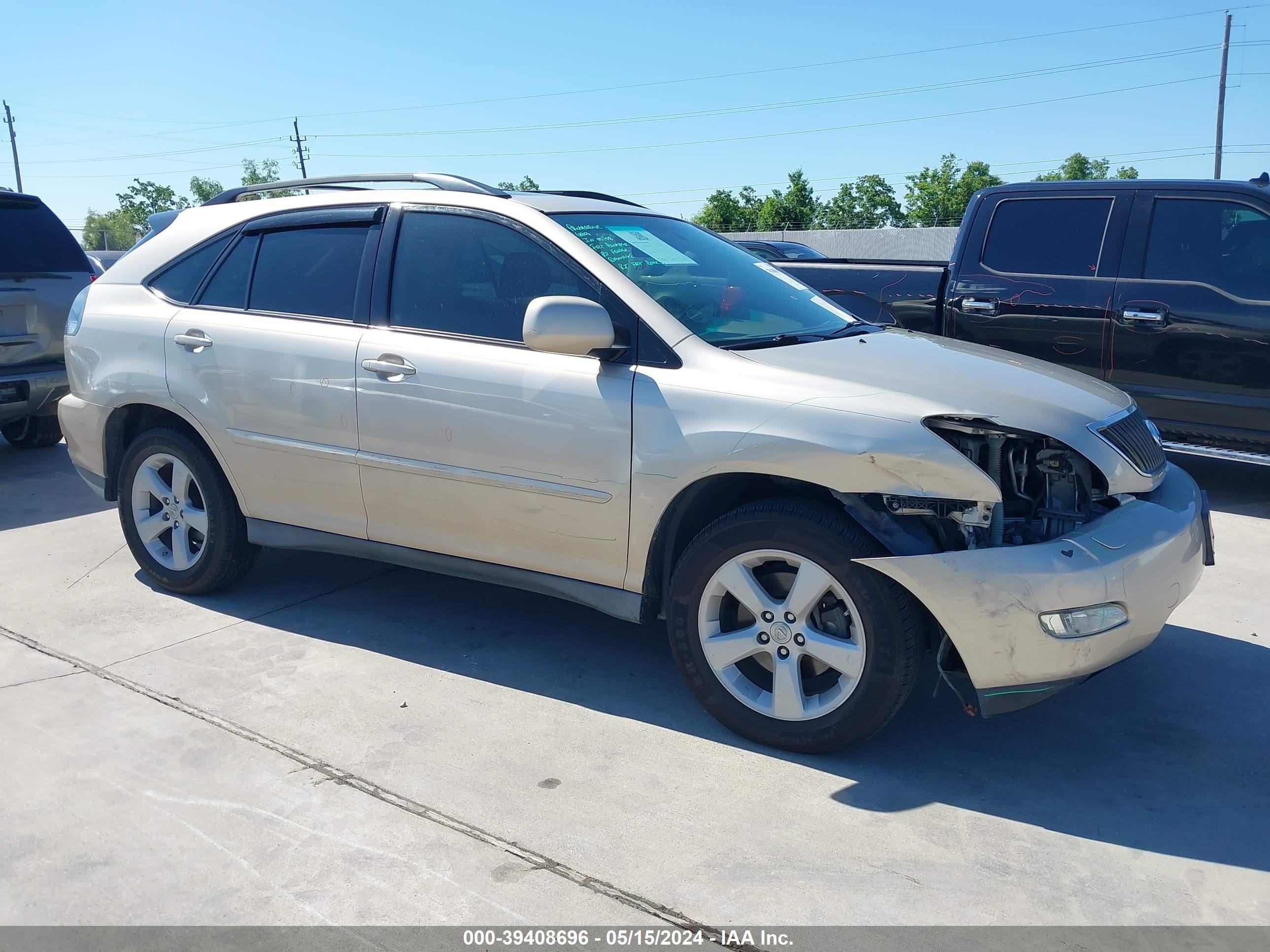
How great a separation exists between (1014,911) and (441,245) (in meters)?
3.05

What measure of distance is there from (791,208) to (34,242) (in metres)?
59.9

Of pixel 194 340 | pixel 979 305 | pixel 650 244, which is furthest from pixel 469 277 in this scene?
pixel 979 305

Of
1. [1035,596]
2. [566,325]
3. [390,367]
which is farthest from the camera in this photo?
[390,367]

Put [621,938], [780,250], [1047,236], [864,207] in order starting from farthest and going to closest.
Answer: [864,207]
[780,250]
[1047,236]
[621,938]

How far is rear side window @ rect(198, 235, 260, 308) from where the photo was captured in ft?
15.1

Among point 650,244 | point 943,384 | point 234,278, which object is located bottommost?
point 943,384

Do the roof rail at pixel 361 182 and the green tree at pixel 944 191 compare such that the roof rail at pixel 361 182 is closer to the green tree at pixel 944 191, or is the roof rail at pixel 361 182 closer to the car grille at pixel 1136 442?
the car grille at pixel 1136 442

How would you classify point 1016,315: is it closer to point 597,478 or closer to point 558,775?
point 597,478

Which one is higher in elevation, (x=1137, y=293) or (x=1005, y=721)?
(x=1137, y=293)

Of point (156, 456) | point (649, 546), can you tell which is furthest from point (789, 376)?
point (156, 456)

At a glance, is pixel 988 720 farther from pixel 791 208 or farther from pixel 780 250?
pixel 791 208

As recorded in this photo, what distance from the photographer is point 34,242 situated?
759 centimetres

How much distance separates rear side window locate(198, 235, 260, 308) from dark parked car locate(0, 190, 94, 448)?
342 centimetres

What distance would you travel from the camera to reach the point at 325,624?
181 inches
